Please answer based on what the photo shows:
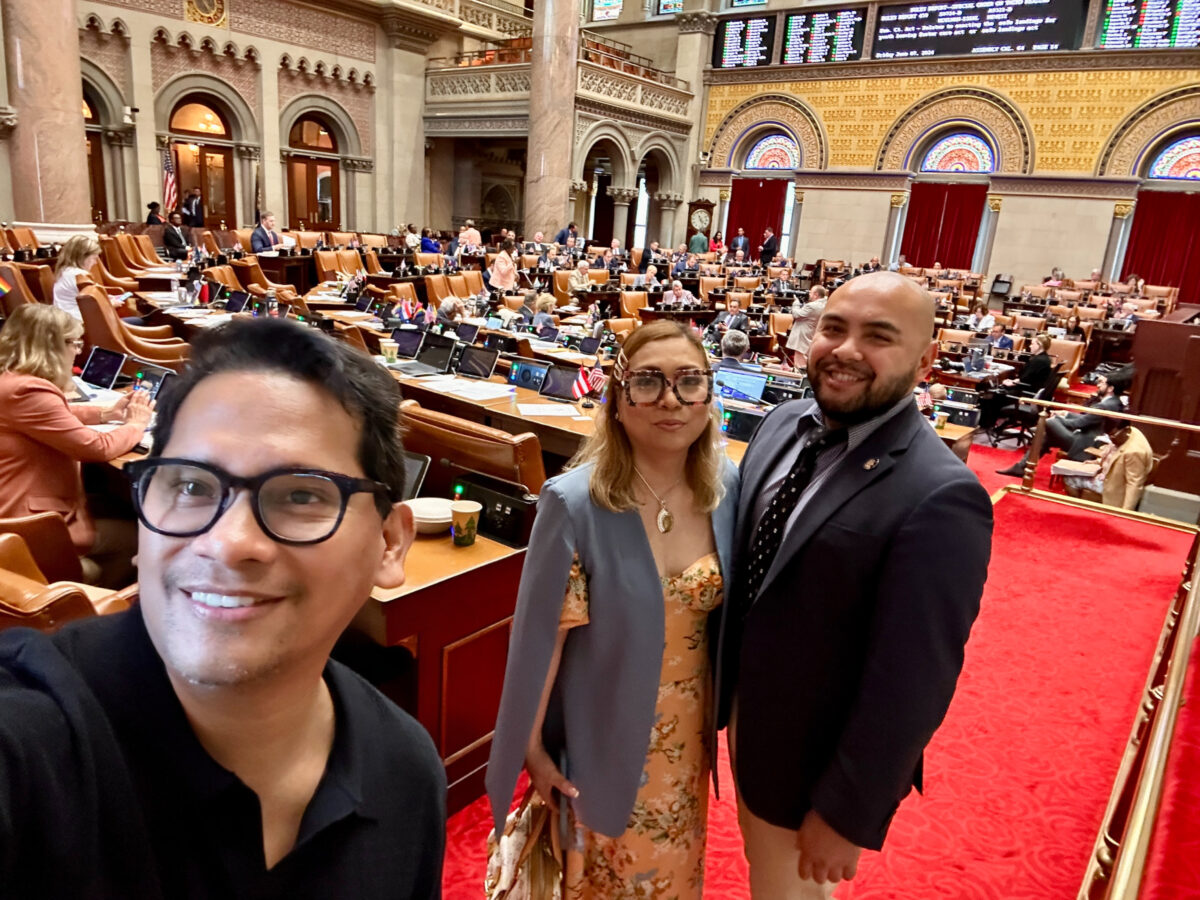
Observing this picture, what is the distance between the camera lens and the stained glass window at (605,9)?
74.5 feet

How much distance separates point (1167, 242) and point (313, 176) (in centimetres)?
1878

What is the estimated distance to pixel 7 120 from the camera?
10328 mm

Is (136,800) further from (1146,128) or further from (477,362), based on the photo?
(1146,128)

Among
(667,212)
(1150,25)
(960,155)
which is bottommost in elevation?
(667,212)

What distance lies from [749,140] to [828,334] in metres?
21.0

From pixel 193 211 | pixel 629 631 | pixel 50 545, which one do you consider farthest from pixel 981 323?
pixel 193 211

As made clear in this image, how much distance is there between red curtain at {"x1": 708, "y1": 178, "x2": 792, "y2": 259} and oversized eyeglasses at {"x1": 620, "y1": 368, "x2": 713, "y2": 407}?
789 inches

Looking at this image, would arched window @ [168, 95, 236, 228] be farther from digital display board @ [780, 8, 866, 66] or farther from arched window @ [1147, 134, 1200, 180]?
arched window @ [1147, 134, 1200, 180]

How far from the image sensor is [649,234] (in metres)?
22.3

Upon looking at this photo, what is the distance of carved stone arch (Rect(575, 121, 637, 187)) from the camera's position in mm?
16875

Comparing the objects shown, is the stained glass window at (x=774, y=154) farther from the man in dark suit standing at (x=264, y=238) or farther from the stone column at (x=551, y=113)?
the man in dark suit standing at (x=264, y=238)

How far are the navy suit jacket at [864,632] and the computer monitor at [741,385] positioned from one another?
296 centimetres

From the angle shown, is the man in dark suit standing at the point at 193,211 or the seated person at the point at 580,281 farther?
the man in dark suit standing at the point at 193,211

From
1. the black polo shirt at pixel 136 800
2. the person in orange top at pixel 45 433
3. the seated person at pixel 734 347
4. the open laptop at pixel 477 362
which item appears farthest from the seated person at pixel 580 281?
the black polo shirt at pixel 136 800
